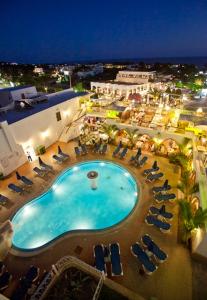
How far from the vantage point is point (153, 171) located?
14273 mm

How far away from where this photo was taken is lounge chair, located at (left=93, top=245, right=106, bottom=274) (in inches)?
327

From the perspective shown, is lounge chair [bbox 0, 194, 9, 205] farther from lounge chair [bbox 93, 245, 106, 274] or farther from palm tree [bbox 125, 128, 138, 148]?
palm tree [bbox 125, 128, 138, 148]

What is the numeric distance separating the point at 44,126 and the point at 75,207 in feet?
29.7

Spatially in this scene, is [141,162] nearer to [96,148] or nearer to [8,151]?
[96,148]

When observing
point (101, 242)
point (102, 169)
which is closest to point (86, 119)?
point (102, 169)

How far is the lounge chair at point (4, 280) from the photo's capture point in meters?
7.79

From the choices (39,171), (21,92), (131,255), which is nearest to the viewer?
(131,255)

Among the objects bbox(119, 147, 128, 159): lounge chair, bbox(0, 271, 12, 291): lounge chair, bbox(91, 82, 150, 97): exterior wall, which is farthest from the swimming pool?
bbox(91, 82, 150, 97): exterior wall

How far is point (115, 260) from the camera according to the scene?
845 cm

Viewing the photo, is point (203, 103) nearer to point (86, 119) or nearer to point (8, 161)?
point (86, 119)

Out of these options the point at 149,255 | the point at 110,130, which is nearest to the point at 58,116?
the point at 110,130

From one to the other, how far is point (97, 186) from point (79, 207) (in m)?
2.48

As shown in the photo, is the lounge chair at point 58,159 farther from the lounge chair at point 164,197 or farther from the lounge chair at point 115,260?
the lounge chair at point 115,260

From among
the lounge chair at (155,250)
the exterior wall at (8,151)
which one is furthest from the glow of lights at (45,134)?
the lounge chair at (155,250)
